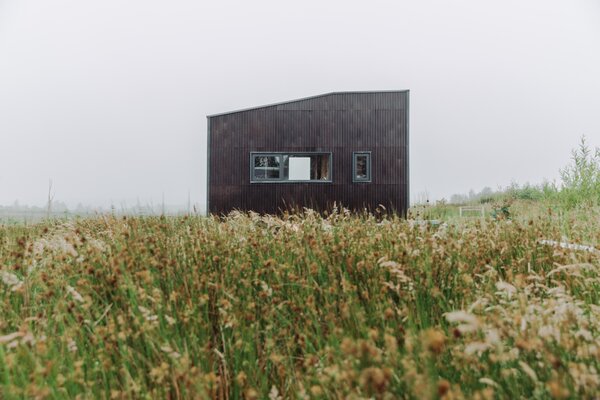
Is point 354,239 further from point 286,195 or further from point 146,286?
point 286,195

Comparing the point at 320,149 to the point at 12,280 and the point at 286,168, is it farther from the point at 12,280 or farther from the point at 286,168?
the point at 12,280

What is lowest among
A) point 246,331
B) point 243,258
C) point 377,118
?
point 246,331

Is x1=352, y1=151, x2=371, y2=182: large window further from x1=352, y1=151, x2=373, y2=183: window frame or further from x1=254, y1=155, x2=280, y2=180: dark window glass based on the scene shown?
x1=254, y1=155, x2=280, y2=180: dark window glass

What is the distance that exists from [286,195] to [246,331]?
14.2 metres

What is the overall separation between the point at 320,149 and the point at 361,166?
69.1 inches

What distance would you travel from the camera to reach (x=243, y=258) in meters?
3.85

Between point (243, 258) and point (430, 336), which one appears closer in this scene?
point (430, 336)

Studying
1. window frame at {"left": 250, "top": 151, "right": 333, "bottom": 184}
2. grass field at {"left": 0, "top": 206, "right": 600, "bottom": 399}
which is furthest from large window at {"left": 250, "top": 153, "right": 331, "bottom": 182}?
grass field at {"left": 0, "top": 206, "right": 600, "bottom": 399}

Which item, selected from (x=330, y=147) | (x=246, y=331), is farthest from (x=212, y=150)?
(x=246, y=331)

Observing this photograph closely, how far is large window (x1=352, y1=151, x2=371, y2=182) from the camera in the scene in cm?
1711

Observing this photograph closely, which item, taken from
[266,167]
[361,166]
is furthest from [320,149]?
[266,167]

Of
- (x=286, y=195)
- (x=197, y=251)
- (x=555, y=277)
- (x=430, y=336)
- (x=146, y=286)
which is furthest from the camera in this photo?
(x=286, y=195)

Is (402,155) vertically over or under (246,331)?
over

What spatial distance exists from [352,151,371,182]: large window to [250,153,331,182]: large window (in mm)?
1003
